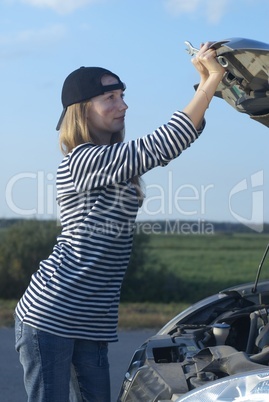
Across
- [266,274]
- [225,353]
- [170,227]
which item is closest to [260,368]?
[225,353]

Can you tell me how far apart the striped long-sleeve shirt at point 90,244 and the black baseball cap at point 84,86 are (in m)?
0.23

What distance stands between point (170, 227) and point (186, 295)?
3.14m

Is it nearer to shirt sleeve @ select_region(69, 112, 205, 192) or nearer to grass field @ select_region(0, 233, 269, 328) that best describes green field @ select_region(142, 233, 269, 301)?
grass field @ select_region(0, 233, 269, 328)

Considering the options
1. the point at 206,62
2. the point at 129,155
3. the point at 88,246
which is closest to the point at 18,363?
the point at 88,246

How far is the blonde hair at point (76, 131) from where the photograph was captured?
371 cm

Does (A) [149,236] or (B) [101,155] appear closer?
(B) [101,155]

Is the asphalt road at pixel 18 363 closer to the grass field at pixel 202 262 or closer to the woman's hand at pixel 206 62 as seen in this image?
the grass field at pixel 202 262

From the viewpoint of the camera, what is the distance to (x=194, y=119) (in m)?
3.46

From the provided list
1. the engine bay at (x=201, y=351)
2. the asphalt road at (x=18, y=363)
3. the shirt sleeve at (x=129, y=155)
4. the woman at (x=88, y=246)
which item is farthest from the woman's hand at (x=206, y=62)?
the asphalt road at (x=18, y=363)

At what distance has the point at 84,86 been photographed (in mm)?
3734

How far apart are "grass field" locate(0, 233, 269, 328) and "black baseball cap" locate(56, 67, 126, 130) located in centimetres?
785

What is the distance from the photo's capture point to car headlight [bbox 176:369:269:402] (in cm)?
291

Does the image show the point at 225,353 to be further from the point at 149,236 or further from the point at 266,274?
the point at 266,274

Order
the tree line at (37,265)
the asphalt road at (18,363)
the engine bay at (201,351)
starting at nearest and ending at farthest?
the engine bay at (201,351) < the asphalt road at (18,363) < the tree line at (37,265)
